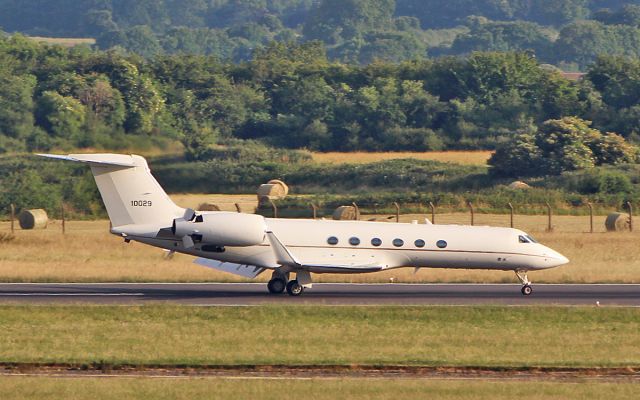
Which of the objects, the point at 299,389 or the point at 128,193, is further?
the point at 128,193

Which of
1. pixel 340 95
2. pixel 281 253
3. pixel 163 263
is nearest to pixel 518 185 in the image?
pixel 163 263

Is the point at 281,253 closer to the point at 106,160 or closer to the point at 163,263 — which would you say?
the point at 106,160

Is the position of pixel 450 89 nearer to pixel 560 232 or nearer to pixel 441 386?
pixel 560 232

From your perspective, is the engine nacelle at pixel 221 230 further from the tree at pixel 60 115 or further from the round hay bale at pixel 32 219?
the round hay bale at pixel 32 219

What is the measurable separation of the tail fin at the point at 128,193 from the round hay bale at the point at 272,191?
2973 centimetres

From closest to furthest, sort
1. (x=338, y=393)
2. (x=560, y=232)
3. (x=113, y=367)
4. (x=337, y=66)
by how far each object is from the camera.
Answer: (x=338, y=393), (x=113, y=367), (x=560, y=232), (x=337, y=66)

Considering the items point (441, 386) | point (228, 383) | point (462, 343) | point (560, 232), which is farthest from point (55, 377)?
A: point (560, 232)

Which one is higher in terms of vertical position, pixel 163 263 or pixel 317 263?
pixel 317 263

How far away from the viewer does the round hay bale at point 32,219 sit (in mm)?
63500

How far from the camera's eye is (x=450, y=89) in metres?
118

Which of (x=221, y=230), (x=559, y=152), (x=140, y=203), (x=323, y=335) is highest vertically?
(x=140, y=203)

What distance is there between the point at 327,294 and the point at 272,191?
99.3 feet

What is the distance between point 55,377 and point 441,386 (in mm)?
7391

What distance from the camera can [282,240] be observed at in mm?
39406
